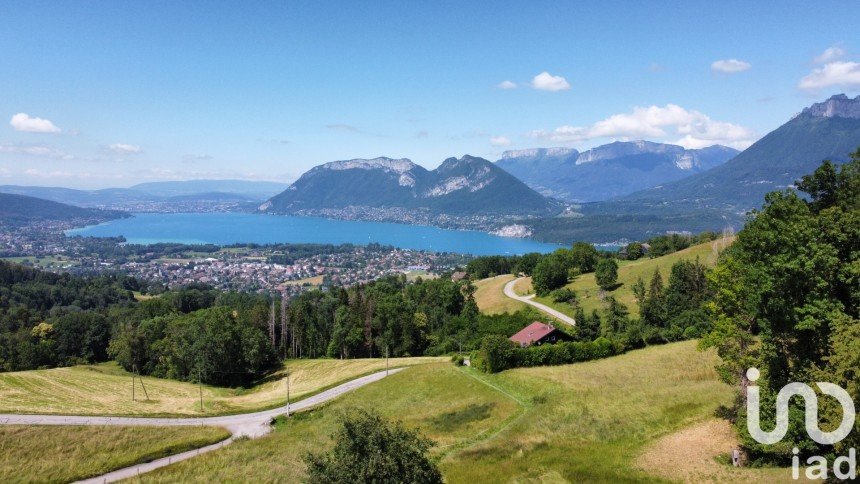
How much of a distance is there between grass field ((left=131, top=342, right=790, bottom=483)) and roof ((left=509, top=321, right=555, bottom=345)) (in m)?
11.3

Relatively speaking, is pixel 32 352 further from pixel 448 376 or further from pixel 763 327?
pixel 763 327

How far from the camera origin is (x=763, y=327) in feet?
76.0

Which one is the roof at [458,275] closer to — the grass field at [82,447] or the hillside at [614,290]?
the hillside at [614,290]

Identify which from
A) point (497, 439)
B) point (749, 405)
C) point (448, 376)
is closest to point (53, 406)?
point (448, 376)

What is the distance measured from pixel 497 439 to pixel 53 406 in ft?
132

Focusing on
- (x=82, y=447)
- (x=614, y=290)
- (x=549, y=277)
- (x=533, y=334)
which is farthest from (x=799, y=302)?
(x=549, y=277)

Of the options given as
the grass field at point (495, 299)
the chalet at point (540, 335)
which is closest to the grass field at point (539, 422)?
the chalet at point (540, 335)

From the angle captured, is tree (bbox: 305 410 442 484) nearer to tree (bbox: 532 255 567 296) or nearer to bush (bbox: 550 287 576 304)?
bush (bbox: 550 287 576 304)

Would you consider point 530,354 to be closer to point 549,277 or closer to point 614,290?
point 614,290

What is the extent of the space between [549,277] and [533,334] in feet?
132

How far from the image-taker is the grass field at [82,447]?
3219 centimetres

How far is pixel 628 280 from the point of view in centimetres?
9250

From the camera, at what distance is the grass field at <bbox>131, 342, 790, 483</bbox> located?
2516cm

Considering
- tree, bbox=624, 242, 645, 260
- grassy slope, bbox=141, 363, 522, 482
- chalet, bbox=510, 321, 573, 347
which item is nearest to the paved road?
chalet, bbox=510, 321, 573, 347
